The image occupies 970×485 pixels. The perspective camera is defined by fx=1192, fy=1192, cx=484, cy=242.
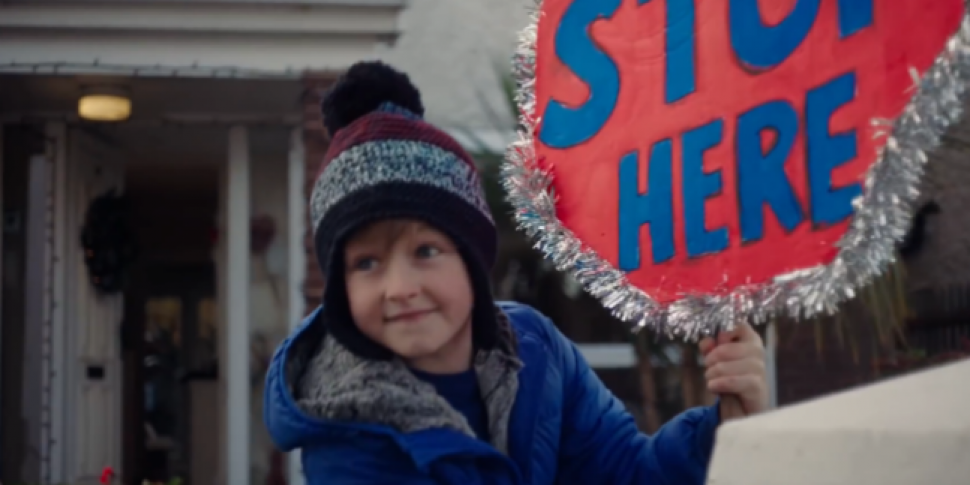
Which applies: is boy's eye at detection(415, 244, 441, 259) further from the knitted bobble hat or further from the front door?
the front door

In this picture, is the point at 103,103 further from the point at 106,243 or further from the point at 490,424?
the point at 490,424

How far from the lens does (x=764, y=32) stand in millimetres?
1617

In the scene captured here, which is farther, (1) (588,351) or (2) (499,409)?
(1) (588,351)

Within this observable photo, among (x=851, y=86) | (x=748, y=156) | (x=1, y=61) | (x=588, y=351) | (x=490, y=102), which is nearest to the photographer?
(x=851, y=86)

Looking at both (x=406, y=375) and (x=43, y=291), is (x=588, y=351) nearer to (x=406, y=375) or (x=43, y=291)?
(x=43, y=291)

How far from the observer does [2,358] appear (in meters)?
6.04

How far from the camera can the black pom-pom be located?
6.35 ft

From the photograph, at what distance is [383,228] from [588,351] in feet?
15.3

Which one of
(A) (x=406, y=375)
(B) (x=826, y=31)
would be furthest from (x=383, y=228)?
(B) (x=826, y=31)

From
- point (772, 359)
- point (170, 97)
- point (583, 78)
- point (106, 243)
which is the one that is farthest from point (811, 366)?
point (583, 78)

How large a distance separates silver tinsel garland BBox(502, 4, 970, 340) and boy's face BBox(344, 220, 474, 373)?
20 cm

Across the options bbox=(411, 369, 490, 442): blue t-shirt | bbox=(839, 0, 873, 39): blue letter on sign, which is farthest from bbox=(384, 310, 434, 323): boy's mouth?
bbox=(839, 0, 873, 39): blue letter on sign

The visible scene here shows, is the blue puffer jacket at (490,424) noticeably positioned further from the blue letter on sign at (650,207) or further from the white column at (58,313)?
the white column at (58,313)

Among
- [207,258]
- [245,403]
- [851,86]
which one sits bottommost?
[245,403]
